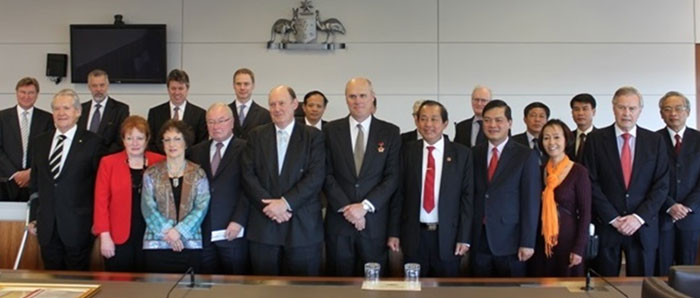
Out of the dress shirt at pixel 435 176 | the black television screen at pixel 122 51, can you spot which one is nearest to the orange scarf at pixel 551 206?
the dress shirt at pixel 435 176

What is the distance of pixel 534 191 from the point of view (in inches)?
117

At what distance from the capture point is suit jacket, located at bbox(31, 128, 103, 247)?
311 centimetres

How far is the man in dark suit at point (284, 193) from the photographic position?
2965mm

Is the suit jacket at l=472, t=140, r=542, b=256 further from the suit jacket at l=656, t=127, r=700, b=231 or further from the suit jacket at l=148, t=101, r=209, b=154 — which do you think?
the suit jacket at l=148, t=101, r=209, b=154

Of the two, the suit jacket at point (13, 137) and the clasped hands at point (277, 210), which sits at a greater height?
the suit jacket at point (13, 137)

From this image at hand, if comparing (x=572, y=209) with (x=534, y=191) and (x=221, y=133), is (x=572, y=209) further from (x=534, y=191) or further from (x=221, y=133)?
Answer: (x=221, y=133)

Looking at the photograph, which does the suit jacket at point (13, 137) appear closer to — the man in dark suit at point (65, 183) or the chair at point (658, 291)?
the man in dark suit at point (65, 183)

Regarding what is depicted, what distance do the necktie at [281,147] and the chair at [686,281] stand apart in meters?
2.00

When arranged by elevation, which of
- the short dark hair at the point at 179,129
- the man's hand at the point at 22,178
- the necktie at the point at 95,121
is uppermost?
the necktie at the point at 95,121

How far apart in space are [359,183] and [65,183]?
1.66 metres

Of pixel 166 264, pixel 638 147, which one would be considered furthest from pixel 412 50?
pixel 166 264

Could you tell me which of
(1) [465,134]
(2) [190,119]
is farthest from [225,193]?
(1) [465,134]

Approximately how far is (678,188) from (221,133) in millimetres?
2754

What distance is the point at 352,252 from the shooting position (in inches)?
122
